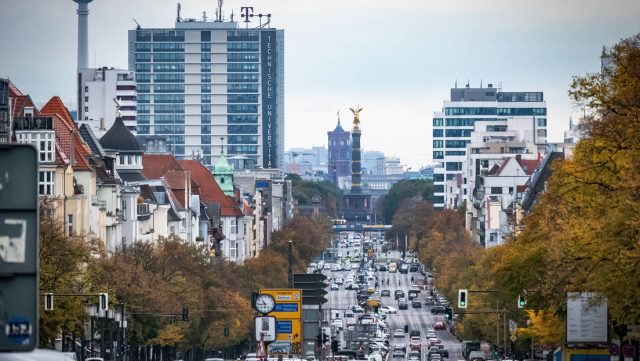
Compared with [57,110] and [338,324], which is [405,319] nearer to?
[338,324]

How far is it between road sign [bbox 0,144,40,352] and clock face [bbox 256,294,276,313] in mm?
59667

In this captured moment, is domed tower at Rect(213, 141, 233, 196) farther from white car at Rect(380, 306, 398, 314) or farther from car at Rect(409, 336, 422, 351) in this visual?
car at Rect(409, 336, 422, 351)

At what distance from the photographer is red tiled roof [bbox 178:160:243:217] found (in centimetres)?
→ 17360

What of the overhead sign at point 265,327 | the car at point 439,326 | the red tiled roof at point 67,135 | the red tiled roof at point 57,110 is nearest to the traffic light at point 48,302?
the overhead sign at point 265,327

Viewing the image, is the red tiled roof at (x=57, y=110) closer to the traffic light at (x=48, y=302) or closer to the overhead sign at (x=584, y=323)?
the traffic light at (x=48, y=302)

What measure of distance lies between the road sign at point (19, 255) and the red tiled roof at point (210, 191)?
15873cm

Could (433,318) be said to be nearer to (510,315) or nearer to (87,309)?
(510,315)

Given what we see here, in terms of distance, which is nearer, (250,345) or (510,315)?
(510,315)

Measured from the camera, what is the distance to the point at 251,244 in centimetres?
18700

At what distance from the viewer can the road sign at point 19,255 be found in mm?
13000

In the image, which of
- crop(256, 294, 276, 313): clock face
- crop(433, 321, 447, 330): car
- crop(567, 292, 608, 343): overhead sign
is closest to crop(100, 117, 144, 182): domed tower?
crop(433, 321, 447, 330): car

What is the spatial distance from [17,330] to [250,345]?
11059 cm

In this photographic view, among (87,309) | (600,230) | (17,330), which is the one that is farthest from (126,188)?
(17,330)

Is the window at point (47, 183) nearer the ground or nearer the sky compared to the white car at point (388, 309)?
nearer the sky
